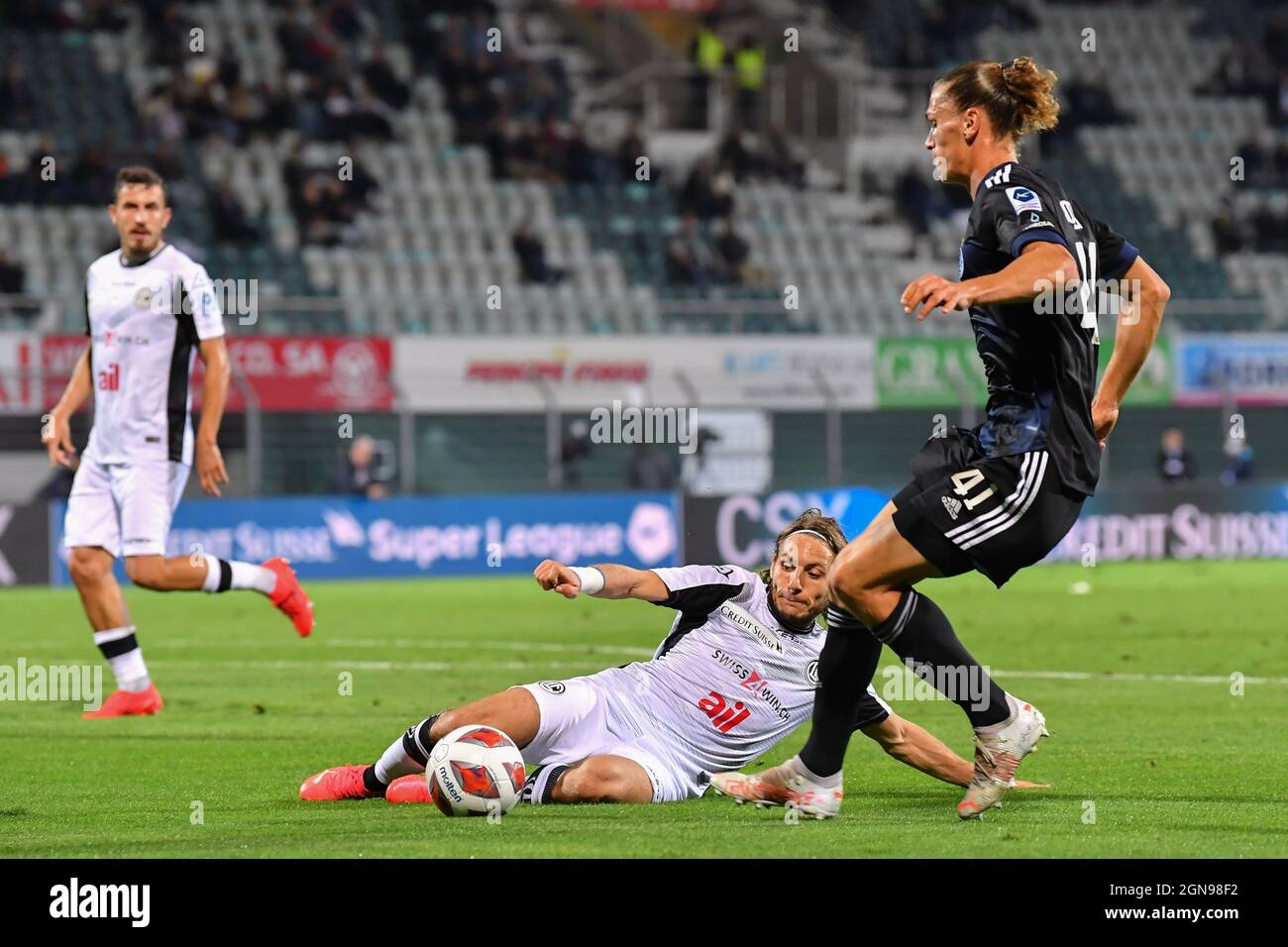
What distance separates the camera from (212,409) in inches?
406

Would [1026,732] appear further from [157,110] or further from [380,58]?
[380,58]

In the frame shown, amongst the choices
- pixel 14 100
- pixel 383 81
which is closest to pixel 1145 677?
pixel 14 100

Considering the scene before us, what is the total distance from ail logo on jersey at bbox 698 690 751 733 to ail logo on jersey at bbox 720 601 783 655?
0.74ft

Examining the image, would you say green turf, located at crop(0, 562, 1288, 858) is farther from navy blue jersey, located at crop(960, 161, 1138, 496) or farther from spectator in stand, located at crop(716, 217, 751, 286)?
spectator in stand, located at crop(716, 217, 751, 286)

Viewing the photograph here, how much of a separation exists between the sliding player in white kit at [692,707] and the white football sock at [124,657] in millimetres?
3403

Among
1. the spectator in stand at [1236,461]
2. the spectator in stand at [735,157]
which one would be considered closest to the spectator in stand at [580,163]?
the spectator in stand at [735,157]

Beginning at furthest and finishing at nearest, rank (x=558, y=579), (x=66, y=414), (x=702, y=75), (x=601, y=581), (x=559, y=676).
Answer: (x=702, y=75) < (x=559, y=676) < (x=66, y=414) < (x=601, y=581) < (x=558, y=579)

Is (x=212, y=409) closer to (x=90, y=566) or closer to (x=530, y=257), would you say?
(x=90, y=566)

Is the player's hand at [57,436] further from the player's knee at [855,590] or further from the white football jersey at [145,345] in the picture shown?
the player's knee at [855,590]

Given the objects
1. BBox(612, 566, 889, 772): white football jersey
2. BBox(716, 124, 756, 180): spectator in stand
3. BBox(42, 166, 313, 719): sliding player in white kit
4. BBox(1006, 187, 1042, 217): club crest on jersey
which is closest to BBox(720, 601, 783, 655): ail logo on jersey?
BBox(612, 566, 889, 772): white football jersey

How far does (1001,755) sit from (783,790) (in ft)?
2.36

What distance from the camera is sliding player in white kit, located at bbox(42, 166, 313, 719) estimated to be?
1029 cm

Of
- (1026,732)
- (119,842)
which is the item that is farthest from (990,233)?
(119,842)

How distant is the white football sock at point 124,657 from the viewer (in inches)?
403
